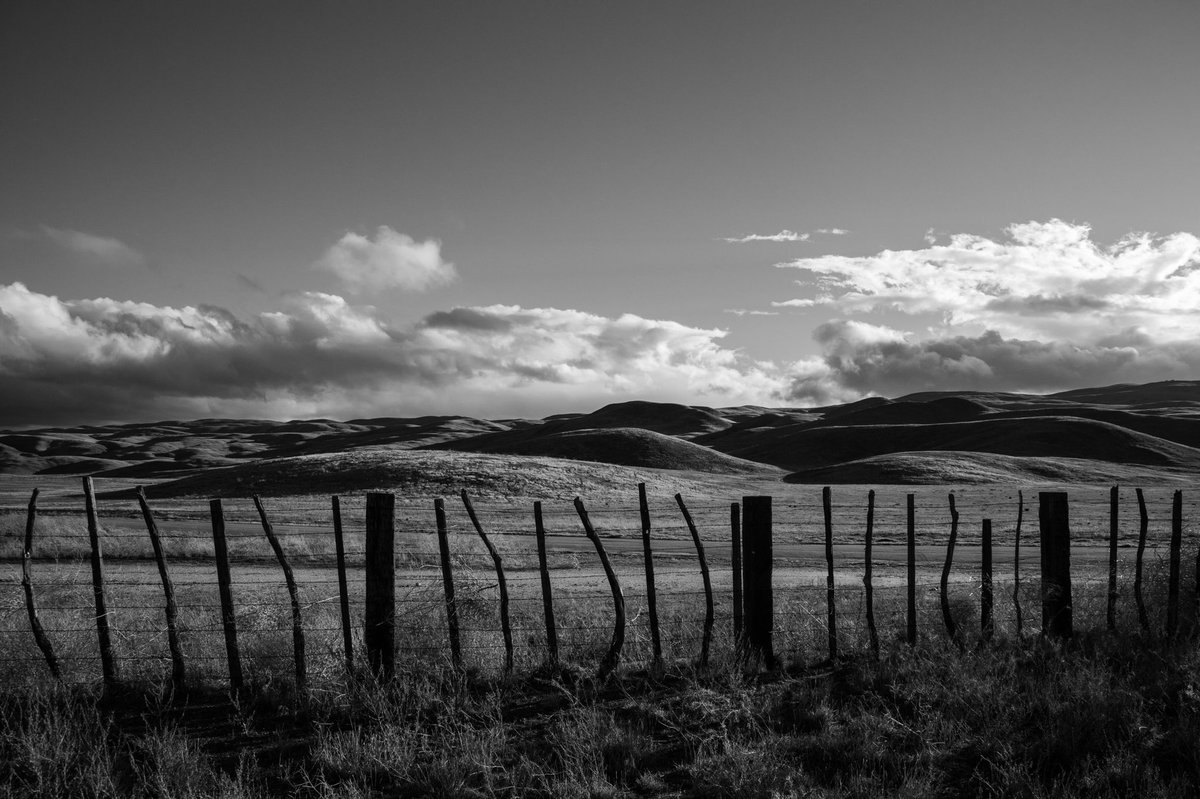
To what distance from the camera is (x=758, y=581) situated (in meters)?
9.92

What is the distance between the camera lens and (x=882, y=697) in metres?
8.38

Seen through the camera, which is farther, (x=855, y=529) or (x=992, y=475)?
(x=992, y=475)

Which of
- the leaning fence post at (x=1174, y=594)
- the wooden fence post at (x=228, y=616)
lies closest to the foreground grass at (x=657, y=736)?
the wooden fence post at (x=228, y=616)

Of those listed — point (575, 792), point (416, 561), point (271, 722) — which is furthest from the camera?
point (416, 561)

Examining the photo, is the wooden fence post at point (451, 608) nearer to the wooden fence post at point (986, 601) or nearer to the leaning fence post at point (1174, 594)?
the wooden fence post at point (986, 601)

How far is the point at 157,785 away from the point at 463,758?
91.4 inches

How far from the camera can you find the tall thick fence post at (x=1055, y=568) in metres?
10.5

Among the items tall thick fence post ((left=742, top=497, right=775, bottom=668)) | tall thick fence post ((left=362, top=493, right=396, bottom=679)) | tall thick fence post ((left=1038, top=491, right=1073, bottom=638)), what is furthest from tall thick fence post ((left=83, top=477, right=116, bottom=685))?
tall thick fence post ((left=1038, top=491, right=1073, bottom=638))

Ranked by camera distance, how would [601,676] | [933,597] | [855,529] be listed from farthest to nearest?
[855,529] < [933,597] < [601,676]

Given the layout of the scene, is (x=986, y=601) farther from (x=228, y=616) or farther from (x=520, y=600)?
(x=228, y=616)

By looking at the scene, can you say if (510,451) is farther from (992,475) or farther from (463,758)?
(463,758)

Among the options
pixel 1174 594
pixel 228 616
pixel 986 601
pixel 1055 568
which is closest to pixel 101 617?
pixel 228 616

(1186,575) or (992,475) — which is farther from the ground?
(1186,575)

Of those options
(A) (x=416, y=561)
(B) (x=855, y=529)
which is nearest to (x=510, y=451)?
(B) (x=855, y=529)
